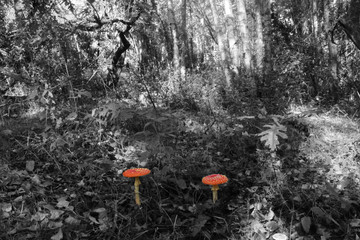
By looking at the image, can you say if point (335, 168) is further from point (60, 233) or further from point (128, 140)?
point (60, 233)

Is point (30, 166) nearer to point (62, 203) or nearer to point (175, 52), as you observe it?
point (62, 203)

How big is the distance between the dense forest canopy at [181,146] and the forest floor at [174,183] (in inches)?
0.7

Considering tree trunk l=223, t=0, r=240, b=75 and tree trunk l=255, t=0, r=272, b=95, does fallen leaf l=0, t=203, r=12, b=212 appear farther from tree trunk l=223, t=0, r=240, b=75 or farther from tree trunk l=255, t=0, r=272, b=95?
tree trunk l=223, t=0, r=240, b=75

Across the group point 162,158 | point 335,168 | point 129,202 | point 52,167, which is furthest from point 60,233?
point 335,168

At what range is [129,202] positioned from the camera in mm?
2959

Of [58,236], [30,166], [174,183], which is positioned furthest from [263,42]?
[58,236]

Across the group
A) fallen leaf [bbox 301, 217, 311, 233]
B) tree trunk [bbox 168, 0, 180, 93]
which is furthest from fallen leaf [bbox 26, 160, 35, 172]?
tree trunk [bbox 168, 0, 180, 93]

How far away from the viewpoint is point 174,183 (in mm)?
3238

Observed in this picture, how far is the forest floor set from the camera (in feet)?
8.47

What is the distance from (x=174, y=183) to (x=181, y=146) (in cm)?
96

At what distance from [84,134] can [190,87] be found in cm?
309

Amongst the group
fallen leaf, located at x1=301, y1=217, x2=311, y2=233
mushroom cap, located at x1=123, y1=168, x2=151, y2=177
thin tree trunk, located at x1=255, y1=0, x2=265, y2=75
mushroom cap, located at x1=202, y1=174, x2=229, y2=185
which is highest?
thin tree trunk, located at x1=255, y1=0, x2=265, y2=75

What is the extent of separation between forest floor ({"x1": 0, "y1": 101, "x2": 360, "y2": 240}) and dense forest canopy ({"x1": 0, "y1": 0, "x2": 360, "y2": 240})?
2cm

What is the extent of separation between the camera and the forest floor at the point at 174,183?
2.58 metres
